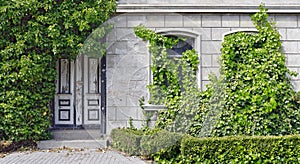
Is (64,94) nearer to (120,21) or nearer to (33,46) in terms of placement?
(33,46)

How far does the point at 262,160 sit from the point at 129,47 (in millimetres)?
4073

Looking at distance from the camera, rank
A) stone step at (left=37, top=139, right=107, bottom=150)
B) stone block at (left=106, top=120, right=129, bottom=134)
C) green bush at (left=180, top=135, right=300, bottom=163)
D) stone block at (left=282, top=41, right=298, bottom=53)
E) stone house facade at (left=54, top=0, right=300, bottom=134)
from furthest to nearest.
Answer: stone block at (left=282, top=41, right=298, bottom=53)
stone block at (left=106, top=120, right=129, bottom=134)
stone house facade at (left=54, top=0, right=300, bottom=134)
stone step at (left=37, top=139, right=107, bottom=150)
green bush at (left=180, top=135, right=300, bottom=163)

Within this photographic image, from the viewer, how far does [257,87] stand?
911 cm

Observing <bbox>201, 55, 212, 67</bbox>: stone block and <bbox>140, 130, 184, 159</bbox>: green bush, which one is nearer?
<bbox>140, 130, 184, 159</bbox>: green bush

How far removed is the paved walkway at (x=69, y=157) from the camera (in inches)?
323

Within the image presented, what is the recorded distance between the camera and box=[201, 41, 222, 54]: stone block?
32.3 ft

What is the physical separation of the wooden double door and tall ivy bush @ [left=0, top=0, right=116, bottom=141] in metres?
0.93

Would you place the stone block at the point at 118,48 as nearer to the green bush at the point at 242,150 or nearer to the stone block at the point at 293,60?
the green bush at the point at 242,150

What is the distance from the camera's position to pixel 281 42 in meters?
9.89

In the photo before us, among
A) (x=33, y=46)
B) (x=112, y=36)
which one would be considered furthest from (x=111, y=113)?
(x=33, y=46)

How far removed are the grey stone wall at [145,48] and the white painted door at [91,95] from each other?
646mm

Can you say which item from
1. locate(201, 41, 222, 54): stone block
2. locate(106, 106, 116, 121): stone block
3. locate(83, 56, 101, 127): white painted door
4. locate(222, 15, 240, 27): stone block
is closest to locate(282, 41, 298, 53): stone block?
locate(222, 15, 240, 27): stone block

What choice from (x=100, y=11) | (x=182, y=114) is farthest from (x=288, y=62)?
(x=100, y=11)

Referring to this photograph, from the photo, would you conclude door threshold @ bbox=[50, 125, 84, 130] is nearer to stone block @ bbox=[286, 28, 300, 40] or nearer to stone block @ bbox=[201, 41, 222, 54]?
stone block @ bbox=[201, 41, 222, 54]
